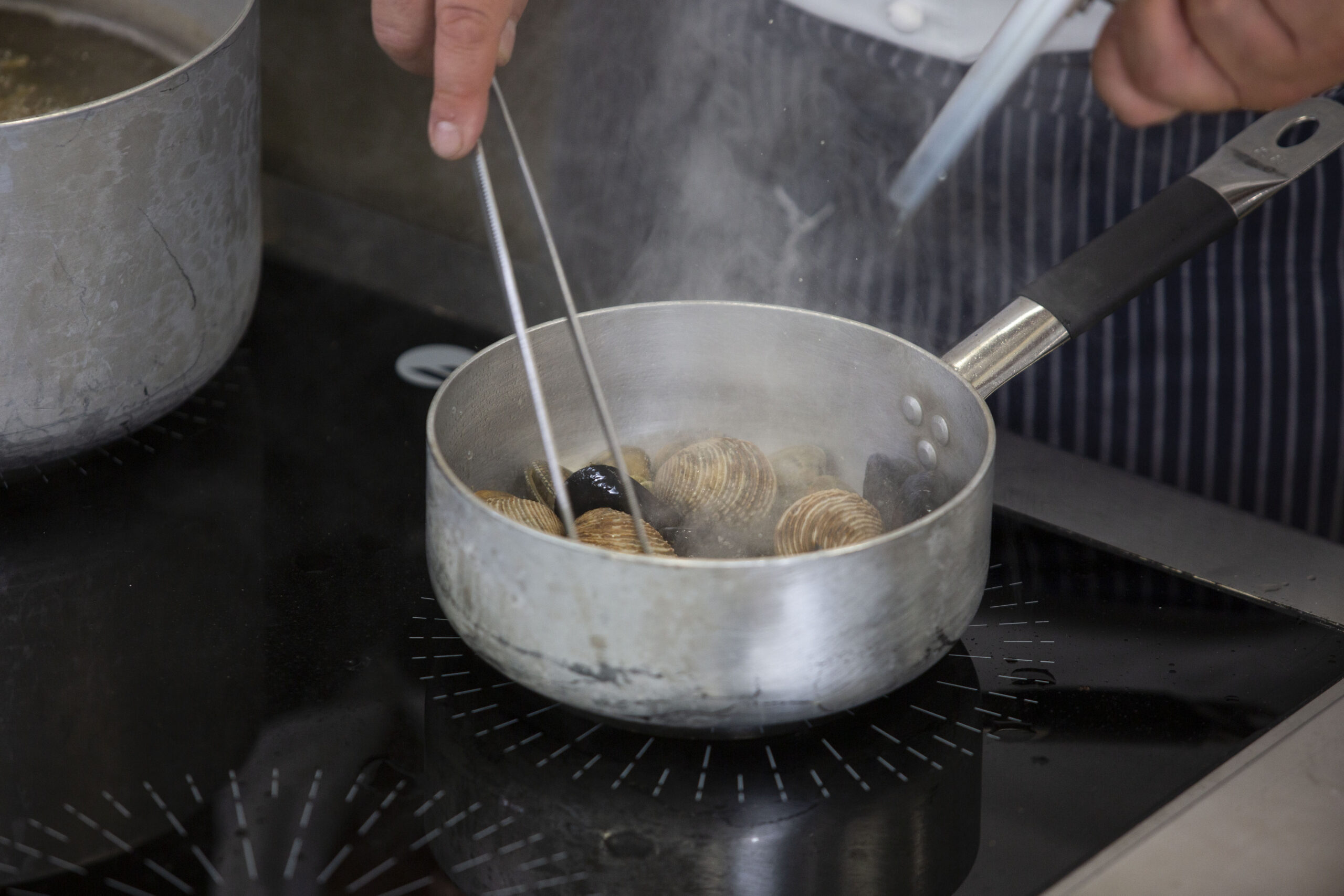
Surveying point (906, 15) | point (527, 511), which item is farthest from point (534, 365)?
point (906, 15)

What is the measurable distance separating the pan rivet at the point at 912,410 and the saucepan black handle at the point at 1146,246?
3 cm

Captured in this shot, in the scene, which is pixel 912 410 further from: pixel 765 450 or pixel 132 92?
pixel 132 92

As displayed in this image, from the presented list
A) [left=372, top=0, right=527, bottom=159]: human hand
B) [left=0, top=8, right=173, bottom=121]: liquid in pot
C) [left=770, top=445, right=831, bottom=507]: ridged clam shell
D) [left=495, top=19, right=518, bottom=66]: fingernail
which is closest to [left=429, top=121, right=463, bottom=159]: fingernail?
[left=372, top=0, right=527, bottom=159]: human hand

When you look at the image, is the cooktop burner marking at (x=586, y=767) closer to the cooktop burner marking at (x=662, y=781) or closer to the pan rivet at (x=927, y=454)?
the cooktop burner marking at (x=662, y=781)

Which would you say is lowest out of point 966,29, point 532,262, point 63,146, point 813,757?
point 532,262

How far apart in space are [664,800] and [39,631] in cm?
30

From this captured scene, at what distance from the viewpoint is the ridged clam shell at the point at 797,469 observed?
0.67 metres

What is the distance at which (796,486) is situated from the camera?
670 millimetres

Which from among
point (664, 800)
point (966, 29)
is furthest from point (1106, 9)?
point (664, 800)

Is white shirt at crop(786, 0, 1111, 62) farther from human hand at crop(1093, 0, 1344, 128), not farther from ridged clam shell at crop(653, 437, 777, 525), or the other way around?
ridged clam shell at crop(653, 437, 777, 525)

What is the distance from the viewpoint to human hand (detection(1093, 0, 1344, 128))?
2.25 ft

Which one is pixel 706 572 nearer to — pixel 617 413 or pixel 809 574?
pixel 809 574

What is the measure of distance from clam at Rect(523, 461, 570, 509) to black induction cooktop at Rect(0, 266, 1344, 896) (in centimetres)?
7

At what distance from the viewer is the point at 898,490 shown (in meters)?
0.64
